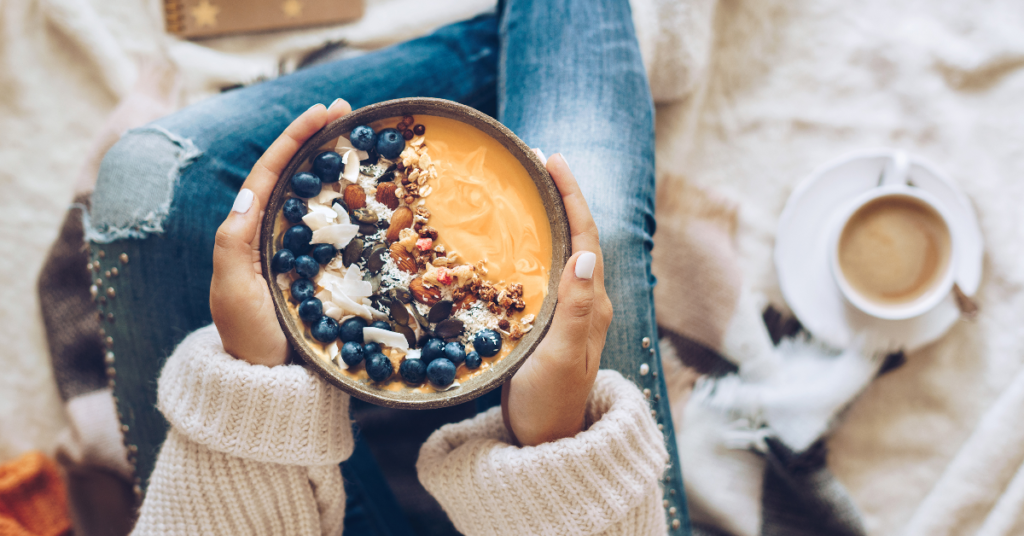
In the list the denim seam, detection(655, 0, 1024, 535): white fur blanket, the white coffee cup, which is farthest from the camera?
detection(655, 0, 1024, 535): white fur blanket

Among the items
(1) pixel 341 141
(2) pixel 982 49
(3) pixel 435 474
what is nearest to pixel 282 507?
(3) pixel 435 474

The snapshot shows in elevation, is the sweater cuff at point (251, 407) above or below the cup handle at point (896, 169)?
below

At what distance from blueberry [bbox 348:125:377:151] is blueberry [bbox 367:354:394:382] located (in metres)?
0.21

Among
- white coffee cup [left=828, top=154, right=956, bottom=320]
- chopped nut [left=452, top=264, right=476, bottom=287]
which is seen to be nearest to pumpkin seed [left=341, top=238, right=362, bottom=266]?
chopped nut [left=452, top=264, right=476, bottom=287]

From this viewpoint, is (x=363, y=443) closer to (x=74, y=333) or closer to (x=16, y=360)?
(x=74, y=333)

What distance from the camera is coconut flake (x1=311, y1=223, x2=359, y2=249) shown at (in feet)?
1.84

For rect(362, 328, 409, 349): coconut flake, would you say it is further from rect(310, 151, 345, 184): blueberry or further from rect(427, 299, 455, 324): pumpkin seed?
rect(310, 151, 345, 184): blueberry

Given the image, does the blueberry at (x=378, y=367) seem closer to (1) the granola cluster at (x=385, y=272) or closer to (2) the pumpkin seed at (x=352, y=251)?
(1) the granola cluster at (x=385, y=272)

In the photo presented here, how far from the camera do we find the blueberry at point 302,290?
56cm

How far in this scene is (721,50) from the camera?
44.8 inches

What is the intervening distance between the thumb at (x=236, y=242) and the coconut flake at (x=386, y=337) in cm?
13

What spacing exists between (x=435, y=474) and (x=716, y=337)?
63 cm

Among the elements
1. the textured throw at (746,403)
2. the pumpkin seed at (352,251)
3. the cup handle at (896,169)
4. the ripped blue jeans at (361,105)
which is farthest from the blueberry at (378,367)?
the cup handle at (896,169)

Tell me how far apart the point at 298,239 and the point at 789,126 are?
0.99 m
